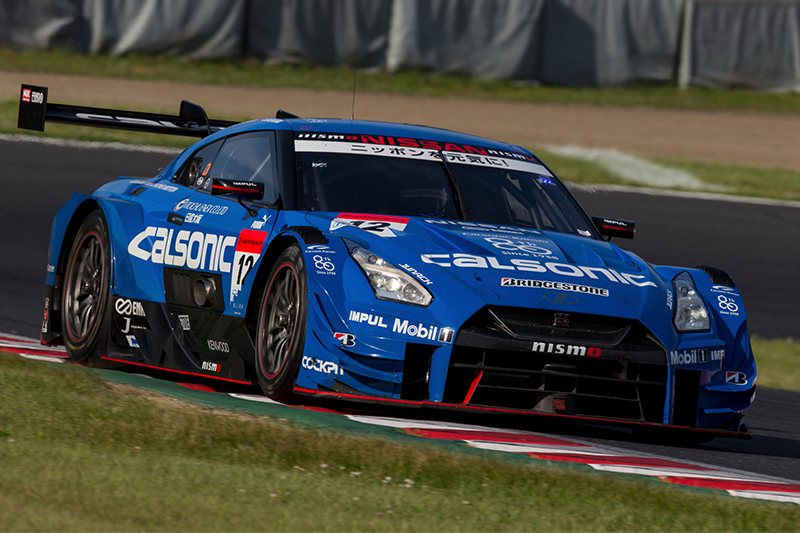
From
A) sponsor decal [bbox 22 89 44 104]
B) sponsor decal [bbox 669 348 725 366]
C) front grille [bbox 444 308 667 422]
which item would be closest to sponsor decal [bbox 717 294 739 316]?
sponsor decal [bbox 669 348 725 366]

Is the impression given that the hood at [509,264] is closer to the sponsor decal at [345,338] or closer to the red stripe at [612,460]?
the sponsor decal at [345,338]

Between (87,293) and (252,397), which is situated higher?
(87,293)

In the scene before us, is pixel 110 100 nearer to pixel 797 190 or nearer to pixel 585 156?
pixel 585 156

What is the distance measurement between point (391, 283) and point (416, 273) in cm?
11

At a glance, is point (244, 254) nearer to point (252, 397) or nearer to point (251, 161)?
point (252, 397)

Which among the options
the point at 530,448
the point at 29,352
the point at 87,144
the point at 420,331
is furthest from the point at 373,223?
the point at 87,144

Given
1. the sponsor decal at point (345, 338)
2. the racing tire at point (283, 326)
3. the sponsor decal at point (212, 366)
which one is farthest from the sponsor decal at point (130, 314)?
the sponsor decal at point (345, 338)

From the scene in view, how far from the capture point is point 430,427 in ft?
15.9

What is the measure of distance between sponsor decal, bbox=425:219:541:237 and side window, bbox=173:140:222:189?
153 cm

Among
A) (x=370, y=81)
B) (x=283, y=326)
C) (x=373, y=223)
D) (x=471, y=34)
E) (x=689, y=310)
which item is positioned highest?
(x=471, y=34)

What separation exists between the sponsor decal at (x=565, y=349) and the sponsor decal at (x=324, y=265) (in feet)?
2.81

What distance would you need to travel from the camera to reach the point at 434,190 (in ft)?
19.7

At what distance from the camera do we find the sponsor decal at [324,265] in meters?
5.05

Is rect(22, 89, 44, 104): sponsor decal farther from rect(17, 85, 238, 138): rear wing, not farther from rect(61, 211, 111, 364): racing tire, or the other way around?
rect(61, 211, 111, 364): racing tire
